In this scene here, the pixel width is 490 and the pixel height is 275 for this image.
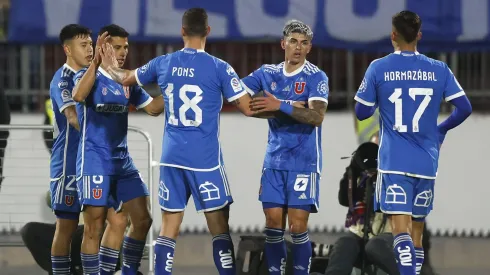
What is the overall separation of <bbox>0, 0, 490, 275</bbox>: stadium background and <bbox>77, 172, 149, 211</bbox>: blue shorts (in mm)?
3258

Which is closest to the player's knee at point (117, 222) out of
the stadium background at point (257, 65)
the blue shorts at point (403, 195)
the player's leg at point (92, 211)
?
the player's leg at point (92, 211)

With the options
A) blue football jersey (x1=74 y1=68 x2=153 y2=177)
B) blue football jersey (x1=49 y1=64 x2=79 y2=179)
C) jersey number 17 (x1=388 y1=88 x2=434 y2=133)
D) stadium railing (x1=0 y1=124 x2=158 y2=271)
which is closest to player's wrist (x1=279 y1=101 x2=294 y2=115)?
jersey number 17 (x1=388 y1=88 x2=434 y2=133)

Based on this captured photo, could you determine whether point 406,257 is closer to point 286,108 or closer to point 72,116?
point 286,108

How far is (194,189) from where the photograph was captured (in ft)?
26.8

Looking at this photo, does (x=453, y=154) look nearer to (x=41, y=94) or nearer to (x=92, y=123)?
(x=41, y=94)

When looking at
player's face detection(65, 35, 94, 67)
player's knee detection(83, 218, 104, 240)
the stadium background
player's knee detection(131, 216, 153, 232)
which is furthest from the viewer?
the stadium background

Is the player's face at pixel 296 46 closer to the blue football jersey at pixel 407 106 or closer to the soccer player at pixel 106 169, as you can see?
the blue football jersey at pixel 407 106

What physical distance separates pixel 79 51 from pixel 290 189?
1.82 meters

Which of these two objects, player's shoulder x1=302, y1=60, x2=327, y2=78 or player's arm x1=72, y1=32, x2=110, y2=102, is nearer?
player's arm x1=72, y1=32, x2=110, y2=102

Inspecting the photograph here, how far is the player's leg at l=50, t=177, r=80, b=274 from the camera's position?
8734 millimetres

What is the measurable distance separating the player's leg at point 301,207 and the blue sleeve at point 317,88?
540mm

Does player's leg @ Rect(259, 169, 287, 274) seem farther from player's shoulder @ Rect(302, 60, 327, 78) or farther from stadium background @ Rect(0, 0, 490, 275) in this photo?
stadium background @ Rect(0, 0, 490, 275)

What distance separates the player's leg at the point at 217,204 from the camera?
812 cm

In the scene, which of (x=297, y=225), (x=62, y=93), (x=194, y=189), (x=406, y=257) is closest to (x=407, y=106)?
(x=406, y=257)
